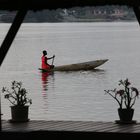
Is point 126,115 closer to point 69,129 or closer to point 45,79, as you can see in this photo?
point 69,129

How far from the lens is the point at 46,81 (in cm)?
4784

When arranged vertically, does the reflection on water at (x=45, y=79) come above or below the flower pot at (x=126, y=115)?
above

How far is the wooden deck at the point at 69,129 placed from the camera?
14.3m

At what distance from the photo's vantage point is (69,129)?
14.8 meters

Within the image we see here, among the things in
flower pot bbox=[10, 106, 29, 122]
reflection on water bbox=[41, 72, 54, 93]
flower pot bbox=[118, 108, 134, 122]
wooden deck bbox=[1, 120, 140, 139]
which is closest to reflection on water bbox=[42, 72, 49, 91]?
reflection on water bbox=[41, 72, 54, 93]

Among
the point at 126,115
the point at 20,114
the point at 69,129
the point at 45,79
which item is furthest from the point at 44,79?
the point at 69,129

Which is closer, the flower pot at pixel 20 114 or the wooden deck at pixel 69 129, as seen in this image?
the wooden deck at pixel 69 129

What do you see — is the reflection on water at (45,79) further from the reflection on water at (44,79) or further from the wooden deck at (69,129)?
the wooden deck at (69,129)

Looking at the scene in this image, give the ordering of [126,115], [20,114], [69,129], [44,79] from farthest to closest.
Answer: [44,79] → [20,114] → [126,115] → [69,129]

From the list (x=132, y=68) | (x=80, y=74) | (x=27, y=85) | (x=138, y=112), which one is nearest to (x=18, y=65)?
(x=132, y=68)

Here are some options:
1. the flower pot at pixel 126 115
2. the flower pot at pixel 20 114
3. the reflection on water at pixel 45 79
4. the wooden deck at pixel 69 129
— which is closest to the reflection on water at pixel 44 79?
the reflection on water at pixel 45 79

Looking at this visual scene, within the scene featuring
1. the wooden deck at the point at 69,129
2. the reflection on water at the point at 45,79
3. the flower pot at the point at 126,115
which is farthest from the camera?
the reflection on water at the point at 45,79

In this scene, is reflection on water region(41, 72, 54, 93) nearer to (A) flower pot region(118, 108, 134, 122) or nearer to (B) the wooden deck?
(A) flower pot region(118, 108, 134, 122)

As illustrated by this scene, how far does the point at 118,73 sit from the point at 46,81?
9.32 m
